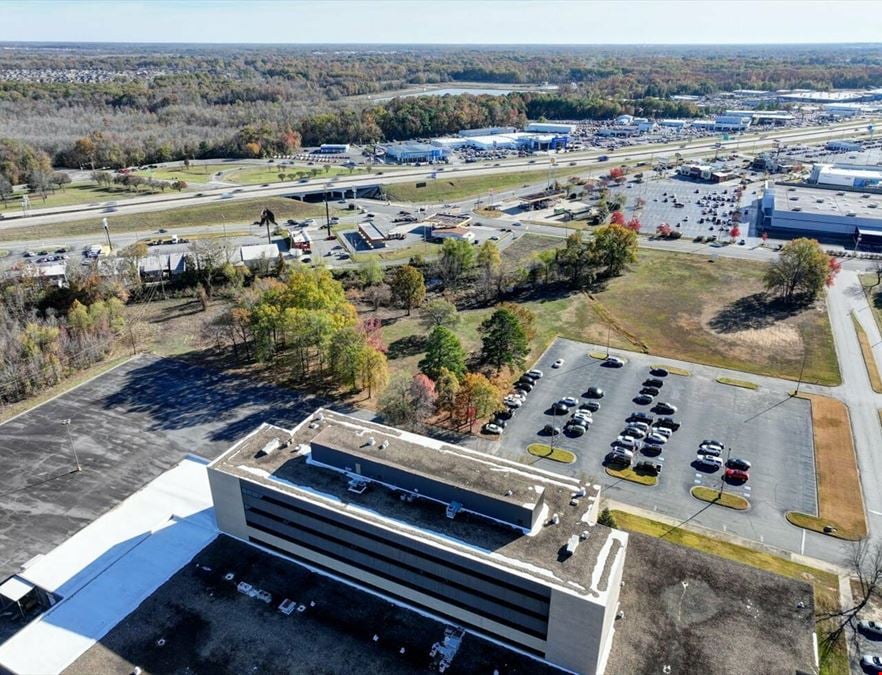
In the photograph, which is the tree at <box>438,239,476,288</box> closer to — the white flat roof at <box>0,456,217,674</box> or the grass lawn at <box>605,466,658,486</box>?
the grass lawn at <box>605,466,658,486</box>

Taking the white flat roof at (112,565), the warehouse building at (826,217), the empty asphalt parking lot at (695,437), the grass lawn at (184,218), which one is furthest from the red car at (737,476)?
the grass lawn at (184,218)

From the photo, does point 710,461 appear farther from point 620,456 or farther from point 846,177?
point 846,177

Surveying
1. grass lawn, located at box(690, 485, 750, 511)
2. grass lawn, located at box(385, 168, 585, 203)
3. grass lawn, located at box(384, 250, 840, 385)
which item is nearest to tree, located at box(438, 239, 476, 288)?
grass lawn, located at box(384, 250, 840, 385)

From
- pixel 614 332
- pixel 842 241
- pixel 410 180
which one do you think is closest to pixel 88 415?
pixel 614 332

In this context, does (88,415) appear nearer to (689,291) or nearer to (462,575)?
(462,575)

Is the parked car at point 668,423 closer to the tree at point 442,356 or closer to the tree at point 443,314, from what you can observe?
the tree at point 442,356

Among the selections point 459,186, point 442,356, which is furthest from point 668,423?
point 459,186
